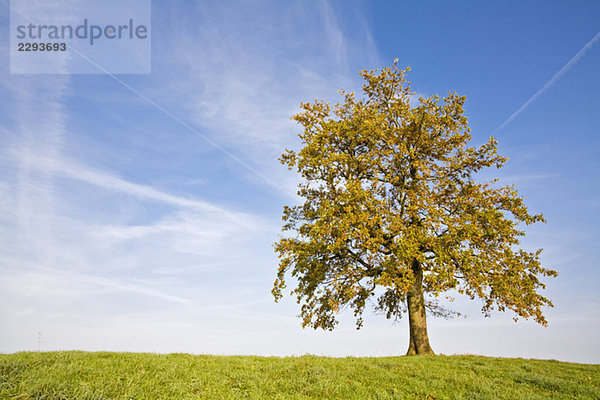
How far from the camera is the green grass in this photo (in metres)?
10.5

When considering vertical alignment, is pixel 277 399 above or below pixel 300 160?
below

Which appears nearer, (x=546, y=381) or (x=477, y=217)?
(x=546, y=381)

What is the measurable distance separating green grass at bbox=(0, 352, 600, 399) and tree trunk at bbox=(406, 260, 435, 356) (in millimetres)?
4427

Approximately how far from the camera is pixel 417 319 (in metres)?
22.5

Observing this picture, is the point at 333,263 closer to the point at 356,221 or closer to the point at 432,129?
the point at 356,221

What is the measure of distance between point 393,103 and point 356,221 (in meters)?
9.87

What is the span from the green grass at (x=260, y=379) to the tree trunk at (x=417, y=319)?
443 cm

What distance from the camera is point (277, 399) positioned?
11.0 metres

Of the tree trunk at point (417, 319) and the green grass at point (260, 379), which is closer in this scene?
the green grass at point (260, 379)

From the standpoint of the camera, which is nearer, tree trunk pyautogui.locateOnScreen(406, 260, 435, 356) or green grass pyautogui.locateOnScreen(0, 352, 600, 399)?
green grass pyautogui.locateOnScreen(0, 352, 600, 399)

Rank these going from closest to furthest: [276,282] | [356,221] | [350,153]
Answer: [356,221] → [276,282] → [350,153]

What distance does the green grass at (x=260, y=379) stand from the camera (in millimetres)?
10492

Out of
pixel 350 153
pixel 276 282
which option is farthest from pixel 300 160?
pixel 276 282

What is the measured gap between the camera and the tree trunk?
2202cm
